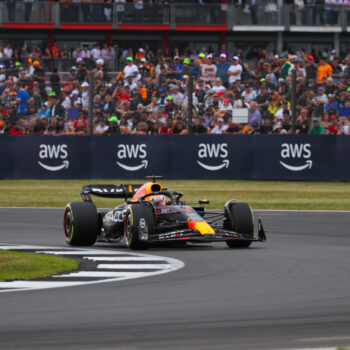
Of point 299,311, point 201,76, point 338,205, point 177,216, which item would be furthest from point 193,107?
point 299,311

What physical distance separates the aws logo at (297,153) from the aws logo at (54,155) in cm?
602

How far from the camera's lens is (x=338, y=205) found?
74.1ft

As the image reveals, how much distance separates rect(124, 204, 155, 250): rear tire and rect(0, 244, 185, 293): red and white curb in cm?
20

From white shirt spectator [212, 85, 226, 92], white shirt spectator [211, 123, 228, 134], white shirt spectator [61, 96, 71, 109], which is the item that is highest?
white shirt spectator [212, 85, 226, 92]

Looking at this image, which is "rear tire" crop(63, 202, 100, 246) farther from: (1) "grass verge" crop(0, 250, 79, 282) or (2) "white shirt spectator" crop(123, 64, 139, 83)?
(2) "white shirt spectator" crop(123, 64, 139, 83)

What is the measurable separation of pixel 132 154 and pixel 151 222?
51.3 ft

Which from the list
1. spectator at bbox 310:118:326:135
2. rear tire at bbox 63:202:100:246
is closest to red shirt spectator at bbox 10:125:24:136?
spectator at bbox 310:118:326:135

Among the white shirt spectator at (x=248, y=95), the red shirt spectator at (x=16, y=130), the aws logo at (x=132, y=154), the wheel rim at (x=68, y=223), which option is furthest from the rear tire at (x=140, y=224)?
the red shirt spectator at (x=16, y=130)

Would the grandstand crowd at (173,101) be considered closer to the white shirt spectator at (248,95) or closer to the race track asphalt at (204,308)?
the white shirt spectator at (248,95)

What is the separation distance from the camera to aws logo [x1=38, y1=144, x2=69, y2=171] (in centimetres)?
2928

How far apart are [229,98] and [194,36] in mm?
24139

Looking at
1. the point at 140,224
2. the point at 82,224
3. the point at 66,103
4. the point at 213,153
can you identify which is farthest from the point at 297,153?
the point at 140,224

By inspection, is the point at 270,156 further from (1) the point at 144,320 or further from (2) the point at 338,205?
(1) the point at 144,320

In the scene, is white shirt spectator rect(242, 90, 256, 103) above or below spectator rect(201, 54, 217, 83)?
below
